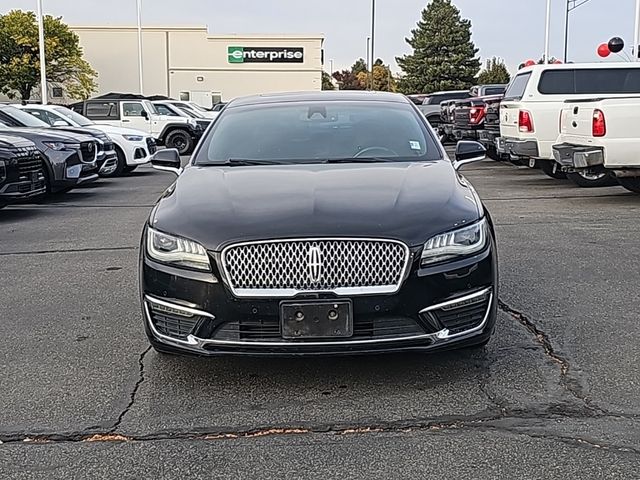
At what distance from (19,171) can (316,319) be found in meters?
7.49

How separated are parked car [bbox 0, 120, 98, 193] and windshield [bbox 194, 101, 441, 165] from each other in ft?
21.4

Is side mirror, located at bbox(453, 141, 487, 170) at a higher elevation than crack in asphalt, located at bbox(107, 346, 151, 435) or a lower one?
higher

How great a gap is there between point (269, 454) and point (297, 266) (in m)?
0.89

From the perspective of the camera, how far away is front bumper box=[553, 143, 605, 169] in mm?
10406

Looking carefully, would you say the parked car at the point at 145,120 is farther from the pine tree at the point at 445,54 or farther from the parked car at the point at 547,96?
the pine tree at the point at 445,54

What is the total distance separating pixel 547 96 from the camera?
44.4 feet

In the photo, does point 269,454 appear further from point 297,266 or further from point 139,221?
point 139,221

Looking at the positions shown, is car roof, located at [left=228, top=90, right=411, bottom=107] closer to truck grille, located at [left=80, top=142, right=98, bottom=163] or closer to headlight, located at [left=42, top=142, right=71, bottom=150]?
headlight, located at [left=42, top=142, right=71, bottom=150]

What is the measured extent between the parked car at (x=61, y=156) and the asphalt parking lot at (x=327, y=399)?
17.9 ft

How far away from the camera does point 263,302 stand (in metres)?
3.84

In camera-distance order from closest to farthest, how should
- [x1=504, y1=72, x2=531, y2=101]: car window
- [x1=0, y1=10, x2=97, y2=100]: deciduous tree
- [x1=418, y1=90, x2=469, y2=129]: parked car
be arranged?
[x1=504, y1=72, x2=531, y2=101]: car window, [x1=418, y1=90, x2=469, y2=129]: parked car, [x1=0, y1=10, x2=97, y2=100]: deciduous tree

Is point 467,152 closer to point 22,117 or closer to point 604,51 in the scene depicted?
point 22,117

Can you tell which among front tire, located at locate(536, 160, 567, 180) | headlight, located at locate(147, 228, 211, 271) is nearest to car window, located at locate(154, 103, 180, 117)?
front tire, located at locate(536, 160, 567, 180)

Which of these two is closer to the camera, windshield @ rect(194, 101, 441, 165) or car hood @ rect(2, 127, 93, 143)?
windshield @ rect(194, 101, 441, 165)
